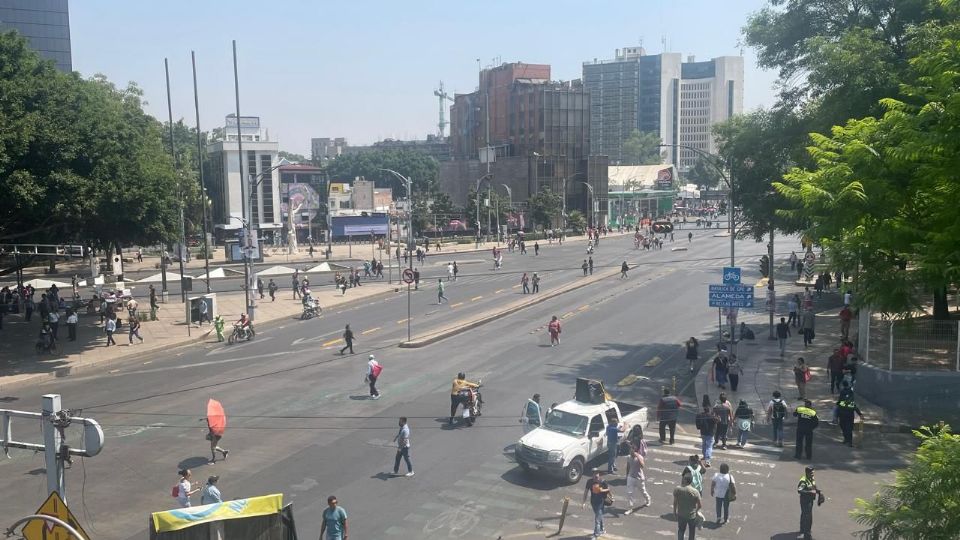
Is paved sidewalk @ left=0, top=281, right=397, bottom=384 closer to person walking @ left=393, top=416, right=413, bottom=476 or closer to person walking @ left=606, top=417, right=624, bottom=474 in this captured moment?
person walking @ left=393, top=416, right=413, bottom=476

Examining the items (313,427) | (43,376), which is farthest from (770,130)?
(43,376)

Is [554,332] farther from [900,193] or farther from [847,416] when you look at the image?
[900,193]

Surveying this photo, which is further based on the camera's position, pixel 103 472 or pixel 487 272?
pixel 487 272

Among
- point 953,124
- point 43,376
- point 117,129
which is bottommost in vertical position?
point 43,376

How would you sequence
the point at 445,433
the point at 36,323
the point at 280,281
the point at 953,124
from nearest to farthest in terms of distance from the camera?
the point at 953,124 → the point at 445,433 → the point at 36,323 → the point at 280,281

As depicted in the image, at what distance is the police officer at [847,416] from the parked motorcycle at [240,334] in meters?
26.4

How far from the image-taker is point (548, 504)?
16.3 metres

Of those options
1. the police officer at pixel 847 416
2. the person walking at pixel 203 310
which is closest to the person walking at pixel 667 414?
the police officer at pixel 847 416

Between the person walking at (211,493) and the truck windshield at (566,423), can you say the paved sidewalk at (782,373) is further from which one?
the person walking at (211,493)

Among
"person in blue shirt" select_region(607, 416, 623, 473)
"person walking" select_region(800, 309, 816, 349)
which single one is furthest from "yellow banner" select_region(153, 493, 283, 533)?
"person walking" select_region(800, 309, 816, 349)

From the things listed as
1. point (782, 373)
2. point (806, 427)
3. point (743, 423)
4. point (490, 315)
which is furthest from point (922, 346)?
point (490, 315)

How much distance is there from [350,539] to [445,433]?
7.08 metres

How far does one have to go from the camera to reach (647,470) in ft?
60.7

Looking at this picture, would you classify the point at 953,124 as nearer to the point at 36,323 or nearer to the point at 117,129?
the point at 117,129
